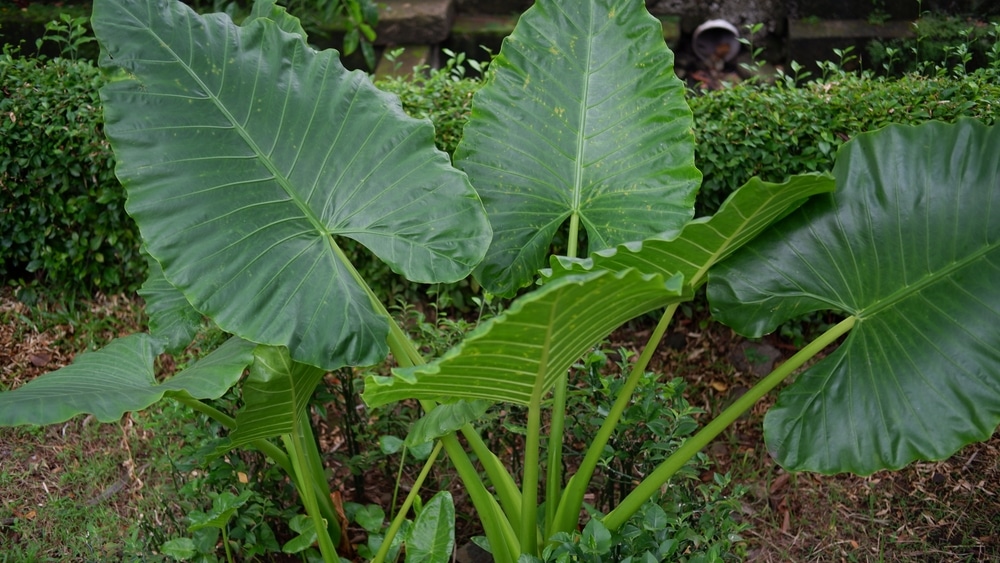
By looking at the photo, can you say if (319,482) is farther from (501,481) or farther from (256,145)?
(256,145)


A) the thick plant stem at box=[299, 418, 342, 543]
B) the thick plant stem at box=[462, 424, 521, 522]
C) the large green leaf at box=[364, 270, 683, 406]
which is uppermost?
the large green leaf at box=[364, 270, 683, 406]

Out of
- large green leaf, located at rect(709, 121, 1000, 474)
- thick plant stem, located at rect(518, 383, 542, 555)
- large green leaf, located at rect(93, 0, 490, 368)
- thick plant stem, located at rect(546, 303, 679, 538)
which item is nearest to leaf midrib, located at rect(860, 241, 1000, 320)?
large green leaf, located at rect(709, 121, 1000, 474)

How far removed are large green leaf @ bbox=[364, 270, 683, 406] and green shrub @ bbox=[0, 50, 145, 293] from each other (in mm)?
2176

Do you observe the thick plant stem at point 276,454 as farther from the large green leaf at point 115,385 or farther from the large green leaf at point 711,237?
the large green leaf at point 711,237

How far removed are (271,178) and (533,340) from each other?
2.50 feet

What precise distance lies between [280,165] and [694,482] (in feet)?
4.53

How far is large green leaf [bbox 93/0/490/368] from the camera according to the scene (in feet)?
5.67

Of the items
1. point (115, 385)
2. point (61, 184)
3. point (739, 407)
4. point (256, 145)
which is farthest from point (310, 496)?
point (61, 184)

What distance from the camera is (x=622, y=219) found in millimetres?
2047

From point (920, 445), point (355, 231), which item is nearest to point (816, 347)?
point (920, 445)

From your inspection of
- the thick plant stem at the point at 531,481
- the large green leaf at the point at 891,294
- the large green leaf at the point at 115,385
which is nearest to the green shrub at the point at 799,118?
the large green leaf at the point at 891,294

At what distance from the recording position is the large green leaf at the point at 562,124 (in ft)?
6.86

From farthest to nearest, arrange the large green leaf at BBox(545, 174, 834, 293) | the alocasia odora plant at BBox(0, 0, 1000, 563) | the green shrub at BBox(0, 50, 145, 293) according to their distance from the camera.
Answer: the green shrub at BBox(0, 50, 145, 293), the alocasia odora plant at BBox(0, 0, 1000, 563), the large green leaf at BBox(545, 174, 834, 293)

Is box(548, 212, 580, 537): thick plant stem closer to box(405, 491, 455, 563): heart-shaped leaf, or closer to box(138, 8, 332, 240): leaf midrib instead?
box(405, 491, 455, 563): heart-shaped leaf
